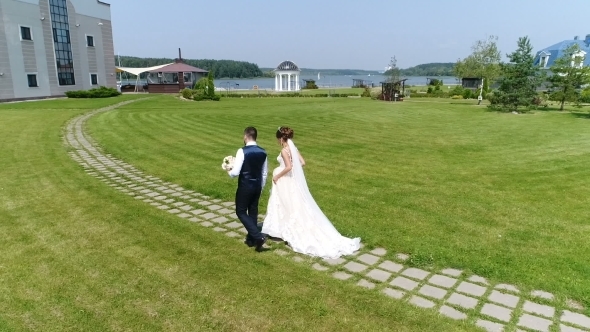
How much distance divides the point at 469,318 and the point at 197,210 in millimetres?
5083

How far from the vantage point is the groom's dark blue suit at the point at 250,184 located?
212 inches

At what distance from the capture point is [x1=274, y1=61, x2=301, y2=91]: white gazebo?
60750mm

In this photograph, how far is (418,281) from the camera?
187 inches

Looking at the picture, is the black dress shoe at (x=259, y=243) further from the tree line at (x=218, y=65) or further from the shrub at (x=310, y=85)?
the tree line at (x=218, y=65)

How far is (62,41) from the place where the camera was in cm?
4006

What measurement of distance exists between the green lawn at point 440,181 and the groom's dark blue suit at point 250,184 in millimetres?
1596

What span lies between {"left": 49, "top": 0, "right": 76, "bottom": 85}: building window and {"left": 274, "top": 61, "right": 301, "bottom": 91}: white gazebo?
29.4m

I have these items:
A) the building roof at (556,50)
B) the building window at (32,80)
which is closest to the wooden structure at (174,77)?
the building window at (32,80)

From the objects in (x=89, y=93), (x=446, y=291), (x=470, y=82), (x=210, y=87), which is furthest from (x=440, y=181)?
(x=470, y=82)

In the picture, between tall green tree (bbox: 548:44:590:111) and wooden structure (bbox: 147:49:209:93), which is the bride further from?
wooden structure (bbox: 147:49:209:93)

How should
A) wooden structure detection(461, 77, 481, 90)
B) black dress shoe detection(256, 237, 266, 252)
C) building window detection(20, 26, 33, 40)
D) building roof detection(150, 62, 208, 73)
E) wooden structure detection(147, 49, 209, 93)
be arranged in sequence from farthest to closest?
1. wooden structure detection(461, 77, 481, 90)
2. building roof detection(150, 62, 208, 73)
3. wooden structure detection(147, 49, 209, 93)
4. building window detection(20, 26, 33, 40)
5. black dress shoe detection(256, 237, 266, 252)

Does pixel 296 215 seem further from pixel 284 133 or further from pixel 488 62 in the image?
pixel 488 62

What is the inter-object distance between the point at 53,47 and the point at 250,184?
42.9 m

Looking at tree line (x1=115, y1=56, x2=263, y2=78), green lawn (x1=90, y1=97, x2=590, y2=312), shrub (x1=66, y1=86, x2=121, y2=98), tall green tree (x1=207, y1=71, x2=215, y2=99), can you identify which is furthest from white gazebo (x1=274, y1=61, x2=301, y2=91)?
tree line (x1=115, y1=56, x2=263, y2=78)
